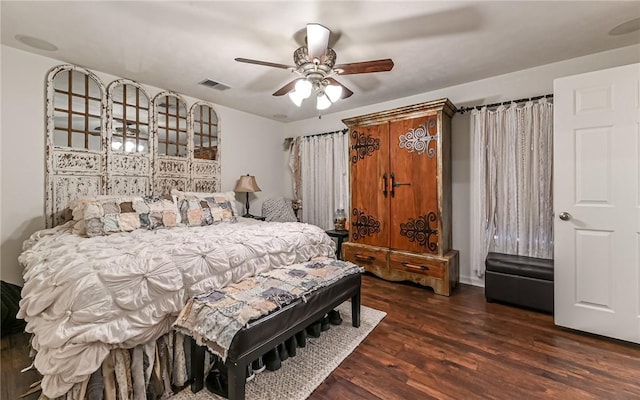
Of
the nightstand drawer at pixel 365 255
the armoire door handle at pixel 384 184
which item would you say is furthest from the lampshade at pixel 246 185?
the armoire door handle at pixel 384 184

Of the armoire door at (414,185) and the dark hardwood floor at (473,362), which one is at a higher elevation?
the armoire door at (414,185)

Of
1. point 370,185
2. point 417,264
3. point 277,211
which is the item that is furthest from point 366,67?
point 277,211

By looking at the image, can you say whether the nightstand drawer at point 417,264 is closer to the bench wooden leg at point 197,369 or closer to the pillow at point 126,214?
the bench wooden leg at point 197,369

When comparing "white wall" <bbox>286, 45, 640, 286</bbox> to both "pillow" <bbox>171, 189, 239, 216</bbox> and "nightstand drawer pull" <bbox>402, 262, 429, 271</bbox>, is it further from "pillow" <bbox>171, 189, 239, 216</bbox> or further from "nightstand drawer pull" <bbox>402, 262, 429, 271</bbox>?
"pillow" <bbox>171, 189, 239, 216</bbox>

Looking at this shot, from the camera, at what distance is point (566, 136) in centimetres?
233

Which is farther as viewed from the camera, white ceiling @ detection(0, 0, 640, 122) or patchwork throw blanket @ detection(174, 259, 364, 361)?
white ceiling @ detection(0, 0, 640, 122)

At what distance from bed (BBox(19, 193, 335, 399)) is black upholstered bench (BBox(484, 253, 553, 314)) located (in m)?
2.27

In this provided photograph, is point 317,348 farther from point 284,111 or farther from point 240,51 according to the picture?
point 284,111

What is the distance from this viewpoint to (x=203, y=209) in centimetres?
328

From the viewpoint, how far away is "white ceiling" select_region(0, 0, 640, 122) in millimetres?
1987

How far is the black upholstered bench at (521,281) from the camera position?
2.60m

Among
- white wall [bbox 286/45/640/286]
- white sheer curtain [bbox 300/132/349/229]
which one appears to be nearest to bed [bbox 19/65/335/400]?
white sheer curtain [bbox 300/132/349/229]

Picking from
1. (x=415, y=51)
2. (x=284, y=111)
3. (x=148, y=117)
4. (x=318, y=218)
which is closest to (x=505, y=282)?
(x=415, y=51)

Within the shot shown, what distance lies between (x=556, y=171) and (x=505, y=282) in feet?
3.85
